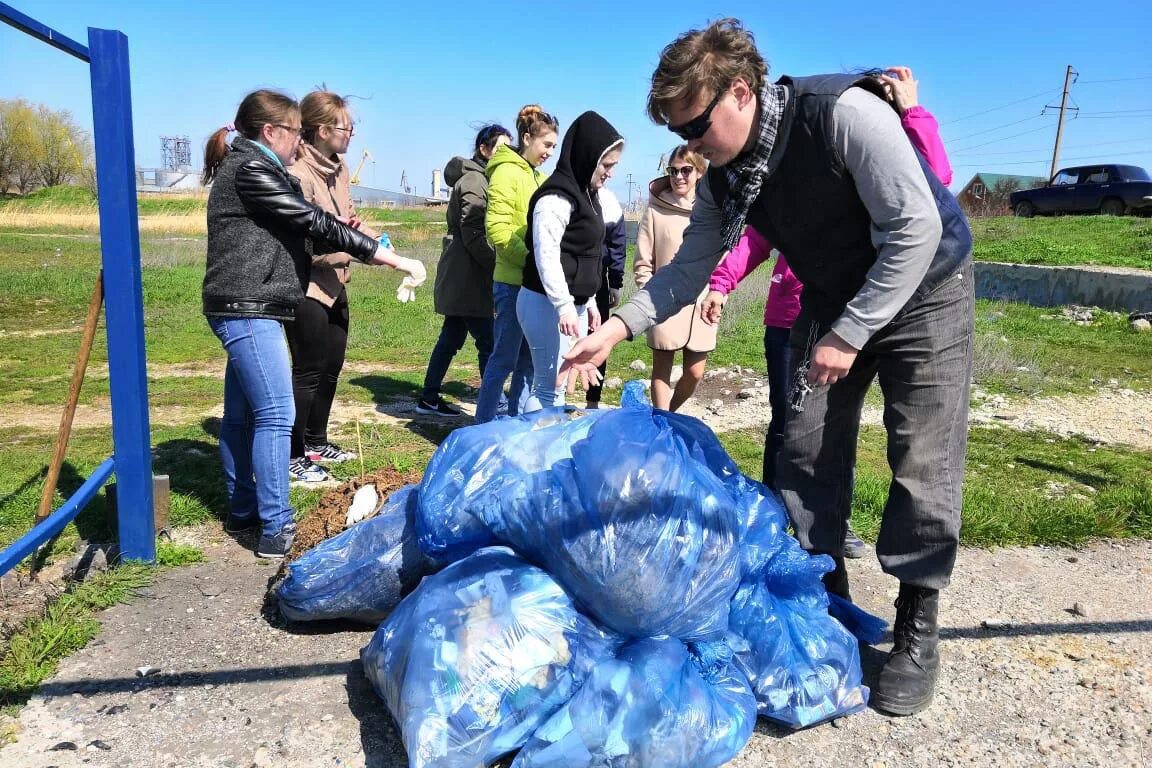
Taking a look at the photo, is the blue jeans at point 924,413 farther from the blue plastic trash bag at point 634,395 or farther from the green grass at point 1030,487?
the green grass at point 1030,487

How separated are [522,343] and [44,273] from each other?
33.5 feet

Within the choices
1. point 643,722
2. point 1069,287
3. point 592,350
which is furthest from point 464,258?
point 1069,287

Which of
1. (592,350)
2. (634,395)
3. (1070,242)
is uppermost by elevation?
(1070,242)

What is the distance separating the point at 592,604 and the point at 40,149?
127 inches

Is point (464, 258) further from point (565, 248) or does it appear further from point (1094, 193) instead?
point (1094, 193)

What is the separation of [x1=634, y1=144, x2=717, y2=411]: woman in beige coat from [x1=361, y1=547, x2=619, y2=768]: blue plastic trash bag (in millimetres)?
2476

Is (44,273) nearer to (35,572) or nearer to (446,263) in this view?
(446,263)

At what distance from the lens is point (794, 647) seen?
235 centimetres

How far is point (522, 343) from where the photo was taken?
14.6 ft

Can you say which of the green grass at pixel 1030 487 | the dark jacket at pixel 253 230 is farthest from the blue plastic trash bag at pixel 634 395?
the green grass at pixel 1030 487

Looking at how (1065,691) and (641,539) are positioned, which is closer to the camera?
(641,539)

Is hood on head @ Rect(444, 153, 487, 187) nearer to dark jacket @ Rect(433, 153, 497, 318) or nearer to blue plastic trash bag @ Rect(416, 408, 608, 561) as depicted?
dark jacket @ Rect(433, 153, 497, 318)

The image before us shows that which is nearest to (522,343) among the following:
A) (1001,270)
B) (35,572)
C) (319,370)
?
(319,370)

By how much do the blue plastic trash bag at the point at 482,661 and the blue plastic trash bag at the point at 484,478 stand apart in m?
0.16
